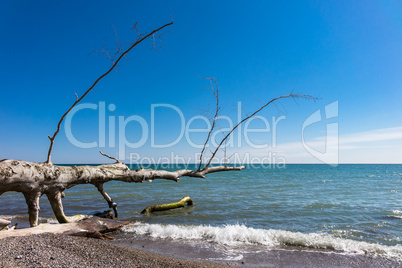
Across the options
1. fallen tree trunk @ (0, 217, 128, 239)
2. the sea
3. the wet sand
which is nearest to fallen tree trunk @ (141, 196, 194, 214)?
the sea

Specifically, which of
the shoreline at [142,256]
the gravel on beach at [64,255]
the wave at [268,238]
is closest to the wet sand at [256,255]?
the shoreline at [142,256]

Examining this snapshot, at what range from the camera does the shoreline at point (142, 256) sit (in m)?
3.84

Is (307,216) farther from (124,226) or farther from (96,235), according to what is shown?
(96,235)

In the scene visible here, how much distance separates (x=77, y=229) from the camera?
5.91 m

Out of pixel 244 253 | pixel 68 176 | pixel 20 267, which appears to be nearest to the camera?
pixel 20 267

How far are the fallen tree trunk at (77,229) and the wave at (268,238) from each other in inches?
37.2

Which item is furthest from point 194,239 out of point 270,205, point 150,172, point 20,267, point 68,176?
point 270,205

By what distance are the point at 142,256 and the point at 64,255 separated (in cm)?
141

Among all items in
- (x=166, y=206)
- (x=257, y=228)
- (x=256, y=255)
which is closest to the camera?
(x=256, y=255)

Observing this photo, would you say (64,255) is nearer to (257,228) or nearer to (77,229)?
(77,229)

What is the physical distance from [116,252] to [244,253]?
117 inches

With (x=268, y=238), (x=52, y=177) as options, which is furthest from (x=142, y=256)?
(x=268, y=238)

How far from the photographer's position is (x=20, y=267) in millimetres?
3391

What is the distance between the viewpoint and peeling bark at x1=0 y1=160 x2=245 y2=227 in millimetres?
4453
